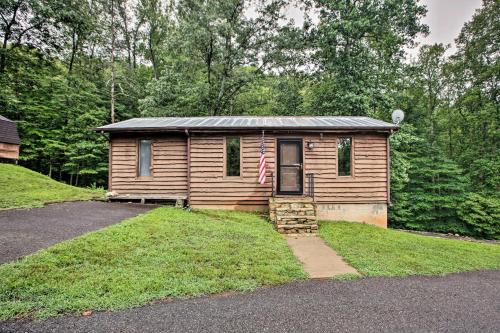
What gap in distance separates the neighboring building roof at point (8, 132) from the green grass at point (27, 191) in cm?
200

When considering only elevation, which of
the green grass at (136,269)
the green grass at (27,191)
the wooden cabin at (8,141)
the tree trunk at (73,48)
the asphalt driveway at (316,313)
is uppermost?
the tree trunk at (73,48)

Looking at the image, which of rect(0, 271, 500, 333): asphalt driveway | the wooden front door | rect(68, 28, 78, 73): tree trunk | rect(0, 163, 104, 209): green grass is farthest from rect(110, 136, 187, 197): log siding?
rect(68, 28, 78, 73): tree trunk

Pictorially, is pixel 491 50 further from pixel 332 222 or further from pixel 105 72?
pixel 105 72

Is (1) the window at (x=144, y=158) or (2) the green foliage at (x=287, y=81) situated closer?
(1) the window at (x=144, y=158)

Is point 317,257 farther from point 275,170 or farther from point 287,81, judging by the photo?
point 287,81

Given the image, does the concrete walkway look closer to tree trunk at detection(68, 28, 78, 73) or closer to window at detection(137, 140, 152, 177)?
window at detection(137, 140, 152, 177)

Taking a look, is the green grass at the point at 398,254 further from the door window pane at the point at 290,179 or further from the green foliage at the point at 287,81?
the green foliage at the point at 287,81

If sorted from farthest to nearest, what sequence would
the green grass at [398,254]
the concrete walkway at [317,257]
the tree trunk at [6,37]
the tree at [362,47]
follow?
the tree trunk at [6,37] < the tree at [362,47] < the green grass at [398,254] < the concrete walkway at [317,257]

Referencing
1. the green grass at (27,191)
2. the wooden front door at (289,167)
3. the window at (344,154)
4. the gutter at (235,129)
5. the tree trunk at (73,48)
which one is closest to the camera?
the green grass at (27,191)

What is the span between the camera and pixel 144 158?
9.33 metres

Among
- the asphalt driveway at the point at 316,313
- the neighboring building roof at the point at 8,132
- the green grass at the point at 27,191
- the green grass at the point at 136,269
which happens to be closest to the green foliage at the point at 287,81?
the neighboring building roof at the point at 8,132

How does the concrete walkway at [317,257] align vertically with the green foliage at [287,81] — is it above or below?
below

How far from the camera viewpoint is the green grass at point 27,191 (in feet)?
26.0

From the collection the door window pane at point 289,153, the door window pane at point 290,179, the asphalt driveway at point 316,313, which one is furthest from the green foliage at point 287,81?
the asphalt driveway at point 316,313
